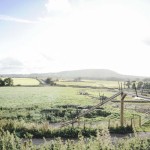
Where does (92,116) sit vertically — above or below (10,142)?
below

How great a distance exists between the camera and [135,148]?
1039 cm

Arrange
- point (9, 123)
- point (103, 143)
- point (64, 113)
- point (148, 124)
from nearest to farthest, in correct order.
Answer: point (103, 143)
point (9, 123)
point (148, 124)
point (64, 113)

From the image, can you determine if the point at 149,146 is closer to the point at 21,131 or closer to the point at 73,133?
the point at 73,133

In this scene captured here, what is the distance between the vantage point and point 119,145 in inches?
422

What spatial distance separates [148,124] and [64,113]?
47.9ft

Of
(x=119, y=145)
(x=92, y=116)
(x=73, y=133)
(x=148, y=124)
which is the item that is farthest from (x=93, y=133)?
(x=92, y=116)

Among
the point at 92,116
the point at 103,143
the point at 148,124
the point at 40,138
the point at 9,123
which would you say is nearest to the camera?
the point at 103,143

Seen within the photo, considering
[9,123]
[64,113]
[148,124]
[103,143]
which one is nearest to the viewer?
[103,143]

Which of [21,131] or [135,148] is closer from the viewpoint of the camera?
[135,148]

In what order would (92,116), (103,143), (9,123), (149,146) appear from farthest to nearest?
(92,116) → (9,123) → (149,146) → (103,143)

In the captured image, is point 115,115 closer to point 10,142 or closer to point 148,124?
point 148,124

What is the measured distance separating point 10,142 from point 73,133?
10.6 m

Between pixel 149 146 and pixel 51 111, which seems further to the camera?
pixel 51 111

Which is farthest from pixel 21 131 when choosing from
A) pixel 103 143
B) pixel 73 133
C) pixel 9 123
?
pixel 103 143
